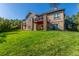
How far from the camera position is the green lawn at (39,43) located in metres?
1.84

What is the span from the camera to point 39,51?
1845mm

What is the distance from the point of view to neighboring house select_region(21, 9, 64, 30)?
192 centimetres

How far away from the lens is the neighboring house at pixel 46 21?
6.31 ft

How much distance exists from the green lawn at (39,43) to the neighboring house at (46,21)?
52mm

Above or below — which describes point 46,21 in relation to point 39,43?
above

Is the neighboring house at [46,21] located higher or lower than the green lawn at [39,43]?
higher

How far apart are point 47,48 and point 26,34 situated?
10.5 inches

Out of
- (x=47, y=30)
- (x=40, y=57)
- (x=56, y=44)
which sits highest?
(x=47, y=30)

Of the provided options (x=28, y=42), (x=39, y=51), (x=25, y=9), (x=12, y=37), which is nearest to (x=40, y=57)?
(x=39, y=51)

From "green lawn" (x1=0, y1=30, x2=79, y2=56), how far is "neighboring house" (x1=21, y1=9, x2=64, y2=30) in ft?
0.17

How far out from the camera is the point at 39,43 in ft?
6.17

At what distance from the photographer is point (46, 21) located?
1951 mm

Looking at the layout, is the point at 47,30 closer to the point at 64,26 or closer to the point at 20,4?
the point at 64,26

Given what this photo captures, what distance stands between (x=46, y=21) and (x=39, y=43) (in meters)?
0.25
